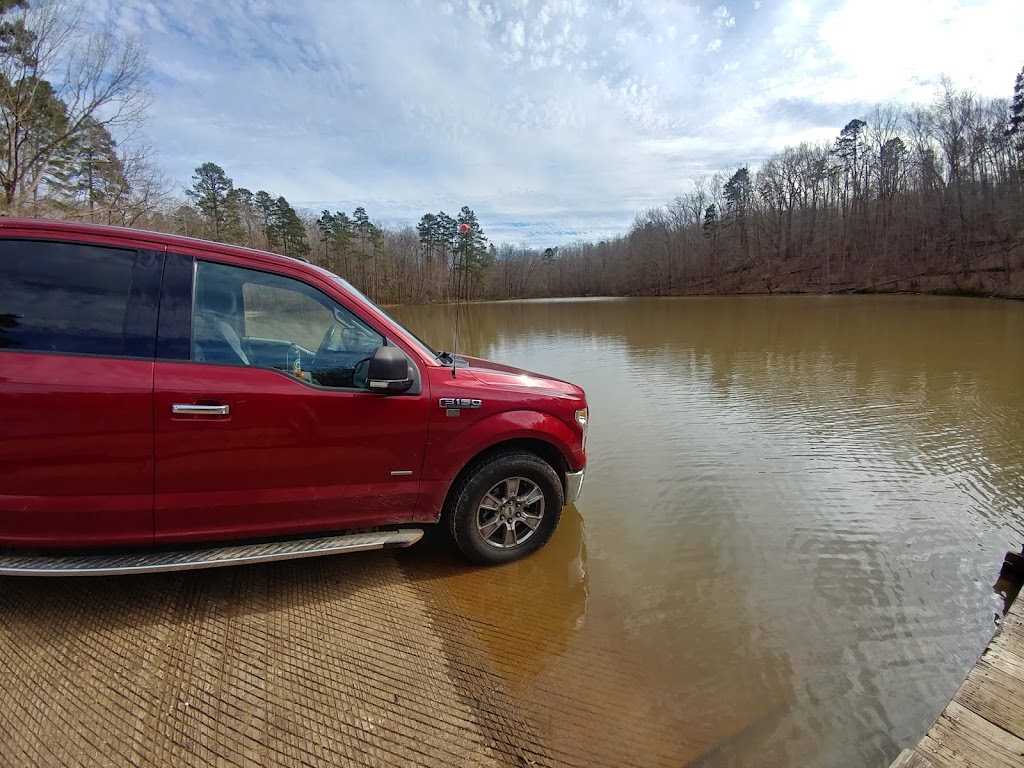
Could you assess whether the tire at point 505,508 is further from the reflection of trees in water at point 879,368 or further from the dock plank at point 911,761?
the reflection of trees in water at point 879,368

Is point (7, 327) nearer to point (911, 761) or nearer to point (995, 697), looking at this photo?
point (911, 761)

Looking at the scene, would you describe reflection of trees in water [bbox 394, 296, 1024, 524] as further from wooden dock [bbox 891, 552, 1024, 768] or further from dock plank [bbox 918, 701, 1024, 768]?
dock plank [bbox 918, 701, 1024, 768]

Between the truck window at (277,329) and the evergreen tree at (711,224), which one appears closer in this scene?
the truck window at (277,329)

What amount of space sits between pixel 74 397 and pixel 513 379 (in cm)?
240

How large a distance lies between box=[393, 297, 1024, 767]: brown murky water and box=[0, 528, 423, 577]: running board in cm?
63

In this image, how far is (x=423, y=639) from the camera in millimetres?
2641

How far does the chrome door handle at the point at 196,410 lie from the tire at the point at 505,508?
1.45m

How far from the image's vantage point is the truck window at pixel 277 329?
265 cm

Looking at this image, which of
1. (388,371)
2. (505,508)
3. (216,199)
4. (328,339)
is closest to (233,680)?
(388,371)

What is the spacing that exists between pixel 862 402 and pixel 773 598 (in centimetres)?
650

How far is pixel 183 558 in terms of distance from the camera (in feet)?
8.25

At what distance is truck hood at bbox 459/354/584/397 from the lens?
128 inches

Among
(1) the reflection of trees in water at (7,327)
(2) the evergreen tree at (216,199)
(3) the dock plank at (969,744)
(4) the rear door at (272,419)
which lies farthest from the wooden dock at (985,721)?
(2) the evergreen tree at (216,199)

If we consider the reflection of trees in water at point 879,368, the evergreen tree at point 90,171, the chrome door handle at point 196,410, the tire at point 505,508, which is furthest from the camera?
the evergreen tree at point 90,171
